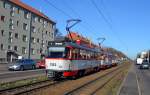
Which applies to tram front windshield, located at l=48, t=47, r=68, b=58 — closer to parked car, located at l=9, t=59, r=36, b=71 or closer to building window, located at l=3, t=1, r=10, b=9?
parked car, located at l=9, t=59, r=36, b=71

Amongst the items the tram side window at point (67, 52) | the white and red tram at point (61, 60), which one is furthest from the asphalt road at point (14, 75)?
the tram side window at point (67, 52)

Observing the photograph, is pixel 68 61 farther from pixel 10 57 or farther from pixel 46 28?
pixel 46 28

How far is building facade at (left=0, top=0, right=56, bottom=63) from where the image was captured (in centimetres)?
6881

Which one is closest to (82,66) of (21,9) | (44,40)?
(21,9)

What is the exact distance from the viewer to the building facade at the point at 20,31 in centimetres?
6881

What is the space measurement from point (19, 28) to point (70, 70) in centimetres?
5102

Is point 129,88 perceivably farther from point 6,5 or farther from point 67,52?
point 6,5

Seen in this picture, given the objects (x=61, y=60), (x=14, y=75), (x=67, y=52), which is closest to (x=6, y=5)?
(x=14, y=75)

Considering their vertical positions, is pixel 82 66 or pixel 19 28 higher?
pixel 19 28

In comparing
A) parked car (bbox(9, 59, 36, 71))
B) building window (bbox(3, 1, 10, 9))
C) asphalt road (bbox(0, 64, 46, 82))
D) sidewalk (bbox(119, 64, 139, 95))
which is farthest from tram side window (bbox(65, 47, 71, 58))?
building window (bbox(3, 1, 10, 9))

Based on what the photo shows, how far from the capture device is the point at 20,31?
7644 cm

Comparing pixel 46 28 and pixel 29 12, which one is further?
pixel 46 28

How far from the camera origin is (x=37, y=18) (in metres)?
86.6

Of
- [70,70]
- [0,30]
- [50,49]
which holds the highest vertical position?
[0,30]
